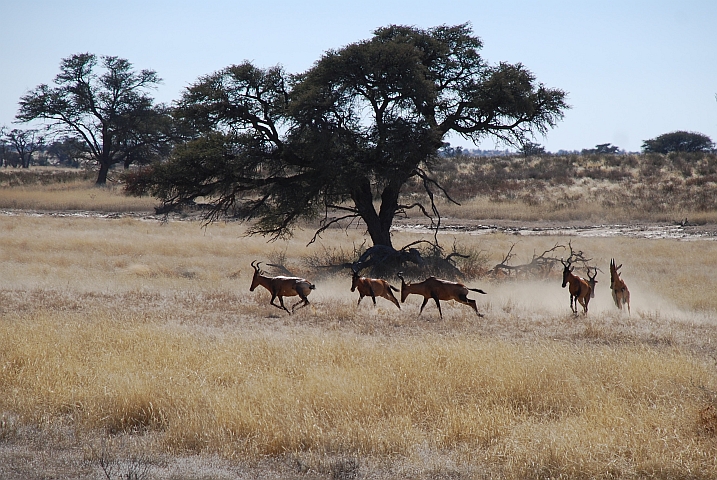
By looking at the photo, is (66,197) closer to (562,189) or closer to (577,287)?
(562,189)

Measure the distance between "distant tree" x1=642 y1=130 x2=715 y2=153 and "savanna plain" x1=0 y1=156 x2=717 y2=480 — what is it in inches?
2685

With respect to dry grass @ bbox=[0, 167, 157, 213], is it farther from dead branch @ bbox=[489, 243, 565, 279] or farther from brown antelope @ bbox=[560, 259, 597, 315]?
brown antelope @ bbox=[560, 259, 597, 315]

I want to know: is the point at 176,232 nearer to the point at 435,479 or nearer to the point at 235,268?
the point at 235,268

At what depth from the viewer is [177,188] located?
19.3 meters

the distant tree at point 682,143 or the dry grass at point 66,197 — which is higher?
the distant tree at point 682,143

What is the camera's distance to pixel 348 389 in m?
7.00

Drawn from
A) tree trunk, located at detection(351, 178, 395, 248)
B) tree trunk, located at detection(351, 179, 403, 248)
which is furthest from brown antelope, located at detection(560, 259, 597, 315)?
tree trunk, located at detection(351, 178, 395, 248)

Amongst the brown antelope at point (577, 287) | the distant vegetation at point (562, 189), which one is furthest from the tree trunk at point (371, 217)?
the brown antelope at point (577, 287)

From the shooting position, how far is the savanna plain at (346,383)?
5750mm

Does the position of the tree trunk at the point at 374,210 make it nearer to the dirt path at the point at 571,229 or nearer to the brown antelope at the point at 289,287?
the brown antelope at the point at 289,287

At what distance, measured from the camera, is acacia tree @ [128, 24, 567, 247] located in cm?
1772

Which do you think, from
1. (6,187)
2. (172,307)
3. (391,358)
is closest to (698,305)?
(391,358)

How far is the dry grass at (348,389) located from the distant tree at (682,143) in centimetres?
7190

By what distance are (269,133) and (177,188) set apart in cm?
312
